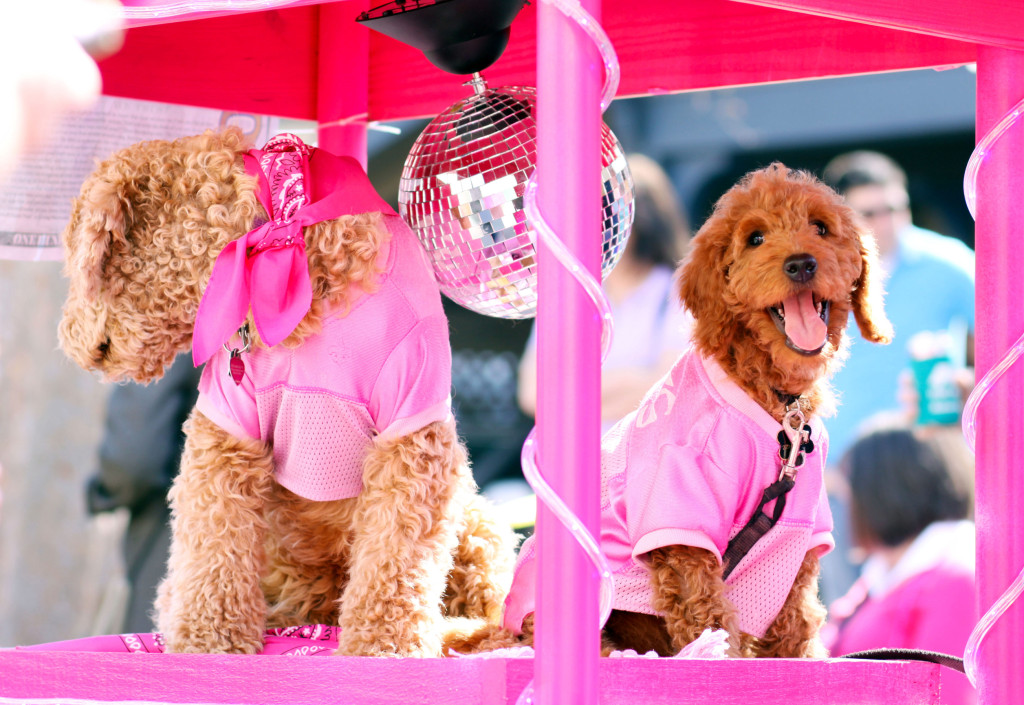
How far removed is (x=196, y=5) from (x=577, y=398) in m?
0.49

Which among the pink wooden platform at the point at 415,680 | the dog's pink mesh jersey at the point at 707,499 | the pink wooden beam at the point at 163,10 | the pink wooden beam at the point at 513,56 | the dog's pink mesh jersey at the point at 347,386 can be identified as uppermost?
the pink wooden beam at the point at 513,56

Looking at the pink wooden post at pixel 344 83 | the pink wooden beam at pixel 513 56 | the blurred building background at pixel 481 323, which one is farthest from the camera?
the blurred building background at pixel 481 323

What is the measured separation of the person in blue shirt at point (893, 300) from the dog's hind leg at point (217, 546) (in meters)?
2.13

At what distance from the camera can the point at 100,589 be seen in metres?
3.96

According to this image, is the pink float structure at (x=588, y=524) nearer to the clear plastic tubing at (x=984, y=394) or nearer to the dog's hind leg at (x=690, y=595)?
the clear plastic tubing at (x=984, y=394)

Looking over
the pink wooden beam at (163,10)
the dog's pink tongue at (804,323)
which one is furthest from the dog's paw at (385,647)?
the pink wooden beam at (163,10)

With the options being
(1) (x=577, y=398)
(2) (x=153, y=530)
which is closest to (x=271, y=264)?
(1) (x=577, y=398)

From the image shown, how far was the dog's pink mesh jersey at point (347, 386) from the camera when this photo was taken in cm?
130

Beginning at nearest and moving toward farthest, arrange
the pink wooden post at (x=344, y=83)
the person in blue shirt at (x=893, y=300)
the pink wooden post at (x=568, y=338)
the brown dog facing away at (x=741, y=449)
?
the pink wooden post at (x=568, y=338) → the brown dog facing away at (x=741, y=449) → the pink wooden post at (x=344, y=83) → the person in blue shirt at (x=893, y=300)

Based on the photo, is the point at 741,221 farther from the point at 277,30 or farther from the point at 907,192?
the point at 907,192

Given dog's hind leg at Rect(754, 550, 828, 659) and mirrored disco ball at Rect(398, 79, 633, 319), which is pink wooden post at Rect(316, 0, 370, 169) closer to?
mirrored disco ball at Rect(398, 79, 633, 319)

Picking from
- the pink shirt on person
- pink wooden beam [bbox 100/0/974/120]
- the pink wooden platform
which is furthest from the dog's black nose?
the pink shirt on person

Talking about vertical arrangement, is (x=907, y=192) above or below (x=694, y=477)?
above

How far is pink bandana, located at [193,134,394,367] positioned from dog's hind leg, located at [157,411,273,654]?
0.51 ft
